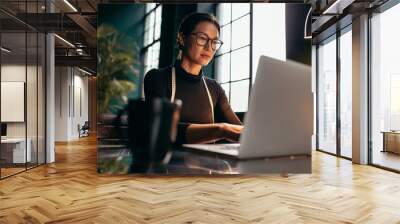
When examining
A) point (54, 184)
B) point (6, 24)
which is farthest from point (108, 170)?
point (6, 24)

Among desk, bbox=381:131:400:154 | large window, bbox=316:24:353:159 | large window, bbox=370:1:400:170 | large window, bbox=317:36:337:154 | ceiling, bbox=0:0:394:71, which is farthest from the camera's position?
large window, bbox=317:36:337:154

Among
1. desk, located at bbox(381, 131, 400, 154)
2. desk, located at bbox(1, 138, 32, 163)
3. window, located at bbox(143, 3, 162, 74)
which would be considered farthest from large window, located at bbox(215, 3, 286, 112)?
desk, located at bbox(1, 138, 32, 163)

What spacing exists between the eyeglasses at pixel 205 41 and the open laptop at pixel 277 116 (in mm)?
683

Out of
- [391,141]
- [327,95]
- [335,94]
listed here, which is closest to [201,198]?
[391,141]

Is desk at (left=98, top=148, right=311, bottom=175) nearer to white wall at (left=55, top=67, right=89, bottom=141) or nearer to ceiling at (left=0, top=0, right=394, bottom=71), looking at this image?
ceiling at (left=0, top=0, right=394, bottom=71)

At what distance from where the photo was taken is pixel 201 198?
4.55m

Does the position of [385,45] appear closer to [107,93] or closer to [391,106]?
[391,106]

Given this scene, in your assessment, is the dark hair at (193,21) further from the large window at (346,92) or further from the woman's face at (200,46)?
the large window at (346,92)

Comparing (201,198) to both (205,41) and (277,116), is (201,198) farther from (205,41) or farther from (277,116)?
(205,41)

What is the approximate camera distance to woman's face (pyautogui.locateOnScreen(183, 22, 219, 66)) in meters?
5.49

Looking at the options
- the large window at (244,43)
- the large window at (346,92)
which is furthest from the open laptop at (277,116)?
the large window at (346,92)

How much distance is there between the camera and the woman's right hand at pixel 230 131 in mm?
5426

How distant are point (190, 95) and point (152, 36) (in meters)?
1.07

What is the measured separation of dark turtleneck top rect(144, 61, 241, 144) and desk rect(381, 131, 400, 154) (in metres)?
3.44
